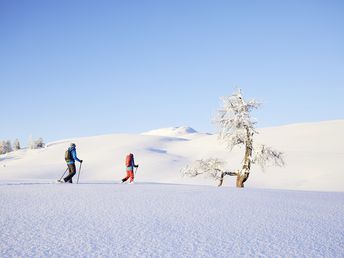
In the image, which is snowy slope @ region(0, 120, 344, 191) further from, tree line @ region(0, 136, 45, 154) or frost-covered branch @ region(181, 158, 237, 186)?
tree line @ region(0, 136, 45, 154)

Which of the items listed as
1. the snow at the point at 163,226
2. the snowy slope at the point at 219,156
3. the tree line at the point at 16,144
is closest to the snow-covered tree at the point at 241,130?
the snow at the point at 163,226

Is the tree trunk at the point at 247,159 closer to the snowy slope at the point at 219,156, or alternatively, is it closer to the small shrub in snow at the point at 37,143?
the snowy slope at the point at 219,156

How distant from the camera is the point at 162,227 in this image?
6.79 metres

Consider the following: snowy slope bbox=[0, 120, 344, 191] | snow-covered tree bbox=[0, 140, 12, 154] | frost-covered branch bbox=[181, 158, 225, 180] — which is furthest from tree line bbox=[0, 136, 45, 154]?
frost-covered branch bbox=[181, 158, 225, 180]

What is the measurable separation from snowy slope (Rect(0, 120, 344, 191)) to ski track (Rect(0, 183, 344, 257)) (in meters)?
33.4

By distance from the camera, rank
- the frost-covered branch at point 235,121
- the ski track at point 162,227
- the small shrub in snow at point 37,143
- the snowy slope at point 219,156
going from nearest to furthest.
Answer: the ski track at point 162,227
the frost-covered branch at point 235,121
the snowy slope at point 219,156
the small shrub in snow at point 37,143

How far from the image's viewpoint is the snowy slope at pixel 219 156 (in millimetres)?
47750

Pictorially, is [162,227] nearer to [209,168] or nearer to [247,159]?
[247,159]

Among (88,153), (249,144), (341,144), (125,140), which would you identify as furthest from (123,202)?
(125,140)

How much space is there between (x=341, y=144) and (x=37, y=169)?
185ft

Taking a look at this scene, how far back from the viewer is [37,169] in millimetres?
60812

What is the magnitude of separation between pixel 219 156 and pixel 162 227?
60.7 metres

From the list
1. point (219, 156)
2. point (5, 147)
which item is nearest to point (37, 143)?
point (5, 147)

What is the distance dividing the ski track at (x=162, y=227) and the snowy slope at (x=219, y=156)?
3339 centimetres
